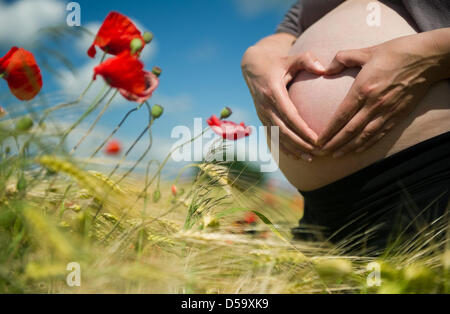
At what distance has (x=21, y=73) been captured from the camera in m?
0.56

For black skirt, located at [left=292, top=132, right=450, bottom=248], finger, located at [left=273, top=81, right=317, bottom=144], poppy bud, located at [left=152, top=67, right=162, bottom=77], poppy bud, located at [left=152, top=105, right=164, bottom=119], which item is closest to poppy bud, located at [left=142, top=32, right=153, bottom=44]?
poppy bud, located at [left=152, top=67, right=162, bottom=77]

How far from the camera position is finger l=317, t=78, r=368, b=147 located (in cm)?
79

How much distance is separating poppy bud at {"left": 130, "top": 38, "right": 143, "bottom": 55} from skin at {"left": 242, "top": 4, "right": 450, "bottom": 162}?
484 mm

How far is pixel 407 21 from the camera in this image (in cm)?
97

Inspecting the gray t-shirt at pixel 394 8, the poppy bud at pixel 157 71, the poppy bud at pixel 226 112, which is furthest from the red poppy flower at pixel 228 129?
the gray t-shirt at pixel 394 8

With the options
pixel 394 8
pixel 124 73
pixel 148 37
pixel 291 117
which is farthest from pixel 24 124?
pixel 394 8

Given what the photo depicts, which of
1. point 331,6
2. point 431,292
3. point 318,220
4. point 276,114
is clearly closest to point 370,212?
point 318,220

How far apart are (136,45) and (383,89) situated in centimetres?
56

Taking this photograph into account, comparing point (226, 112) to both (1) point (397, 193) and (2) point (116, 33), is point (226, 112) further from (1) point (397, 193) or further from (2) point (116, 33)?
(1) point (397, 193)

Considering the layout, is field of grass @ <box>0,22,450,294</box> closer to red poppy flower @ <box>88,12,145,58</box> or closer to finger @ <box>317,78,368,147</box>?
red poppy flower @ <box>88,12,145,58</box>

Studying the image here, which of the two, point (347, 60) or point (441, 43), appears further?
point (347, 60)
